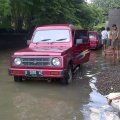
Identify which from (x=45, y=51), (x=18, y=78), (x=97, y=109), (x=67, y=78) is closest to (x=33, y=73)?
(x=45, y=51)

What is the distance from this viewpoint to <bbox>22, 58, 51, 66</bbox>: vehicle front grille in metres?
10.8

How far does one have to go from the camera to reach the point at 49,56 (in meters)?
10.8

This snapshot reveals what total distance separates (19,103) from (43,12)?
19659 mm

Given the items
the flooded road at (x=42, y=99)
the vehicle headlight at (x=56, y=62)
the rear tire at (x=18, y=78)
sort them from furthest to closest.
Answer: the rear tire at (x=18, y=78) → the vehicle headlight at (x=56, y=62) → the flooded road at (x=42, y=99)

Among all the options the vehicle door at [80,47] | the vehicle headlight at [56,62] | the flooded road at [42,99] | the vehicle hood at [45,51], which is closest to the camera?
the flooded road at [42,99]

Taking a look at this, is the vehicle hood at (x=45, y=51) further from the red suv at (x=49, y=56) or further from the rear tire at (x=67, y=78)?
the rear tire at (x=67, y=78)

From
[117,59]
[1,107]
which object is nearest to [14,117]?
[1,107]

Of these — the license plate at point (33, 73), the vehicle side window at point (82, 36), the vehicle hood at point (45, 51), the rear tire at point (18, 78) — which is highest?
the vehicle side window at point (82, 36)

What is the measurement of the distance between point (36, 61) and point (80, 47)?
10.2 ft

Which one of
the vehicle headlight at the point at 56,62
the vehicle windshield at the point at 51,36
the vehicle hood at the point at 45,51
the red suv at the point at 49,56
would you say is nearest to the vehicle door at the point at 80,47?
the red suv at the point at 49,56

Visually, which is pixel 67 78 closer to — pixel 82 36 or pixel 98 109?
pixel 98 109

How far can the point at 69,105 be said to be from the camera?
8.77 m

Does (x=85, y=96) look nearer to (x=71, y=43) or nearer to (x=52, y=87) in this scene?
(x=52, y=87)

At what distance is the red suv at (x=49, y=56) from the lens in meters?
10.8
